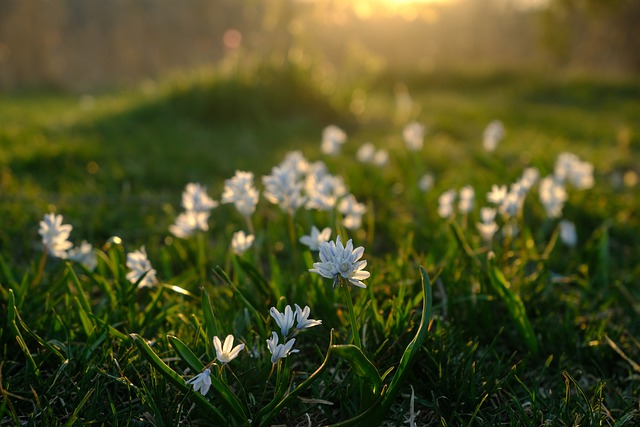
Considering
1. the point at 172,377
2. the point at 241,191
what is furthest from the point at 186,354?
the point at 241,191

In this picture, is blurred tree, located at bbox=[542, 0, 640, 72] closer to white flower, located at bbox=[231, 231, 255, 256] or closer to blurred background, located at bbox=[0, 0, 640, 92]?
blurred background, located at bbox=[0, 0, 640, 92]

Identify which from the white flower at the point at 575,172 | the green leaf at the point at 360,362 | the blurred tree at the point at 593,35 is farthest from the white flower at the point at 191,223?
the blurred tree at the point at 593,35

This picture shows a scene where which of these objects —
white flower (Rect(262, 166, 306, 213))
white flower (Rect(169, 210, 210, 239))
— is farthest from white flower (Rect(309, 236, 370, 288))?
white flower (Rect(169, 210, 210, 239))

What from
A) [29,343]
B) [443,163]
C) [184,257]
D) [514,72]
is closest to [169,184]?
[184,257]

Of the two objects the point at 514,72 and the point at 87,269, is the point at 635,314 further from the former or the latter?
the point at 514,72

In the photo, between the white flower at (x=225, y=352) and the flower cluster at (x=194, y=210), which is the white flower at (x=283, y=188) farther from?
the white flower at (x=225, y=352)

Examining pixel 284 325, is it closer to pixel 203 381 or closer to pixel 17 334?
pixel 203 381
